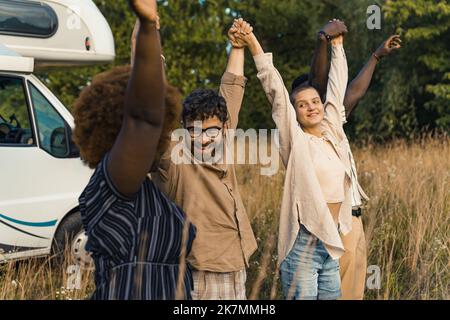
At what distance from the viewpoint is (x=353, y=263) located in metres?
4.29

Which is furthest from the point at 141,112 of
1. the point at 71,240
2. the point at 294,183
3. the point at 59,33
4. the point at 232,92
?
the point at 59,33

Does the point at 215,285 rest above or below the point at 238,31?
below

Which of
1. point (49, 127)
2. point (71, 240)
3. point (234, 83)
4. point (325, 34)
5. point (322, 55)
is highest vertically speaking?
point (325, 34)

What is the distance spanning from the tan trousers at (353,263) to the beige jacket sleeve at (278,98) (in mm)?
748

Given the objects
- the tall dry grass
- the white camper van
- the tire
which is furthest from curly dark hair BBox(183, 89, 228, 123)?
the tire

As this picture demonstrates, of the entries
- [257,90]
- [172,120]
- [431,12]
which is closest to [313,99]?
[172,120]

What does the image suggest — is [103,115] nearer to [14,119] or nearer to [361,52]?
[14,119]

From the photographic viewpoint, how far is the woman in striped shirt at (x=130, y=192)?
2.20 meters

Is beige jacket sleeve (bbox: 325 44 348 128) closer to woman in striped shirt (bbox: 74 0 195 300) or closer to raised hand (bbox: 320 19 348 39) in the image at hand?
raised hand (bbox: 320 19 348 39)

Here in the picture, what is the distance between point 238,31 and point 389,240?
10.2ft

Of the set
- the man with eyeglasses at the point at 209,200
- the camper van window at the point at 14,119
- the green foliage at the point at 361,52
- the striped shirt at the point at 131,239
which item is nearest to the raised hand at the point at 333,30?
the man with eyeglasses at the point at 209,200

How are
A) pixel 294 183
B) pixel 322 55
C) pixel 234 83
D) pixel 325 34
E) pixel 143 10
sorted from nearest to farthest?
pixel 143 10, pixel 234 83, pixel 294 183, pixel 325 34, pixel 322 55

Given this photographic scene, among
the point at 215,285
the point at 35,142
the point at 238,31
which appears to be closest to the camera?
the point at 215,285
